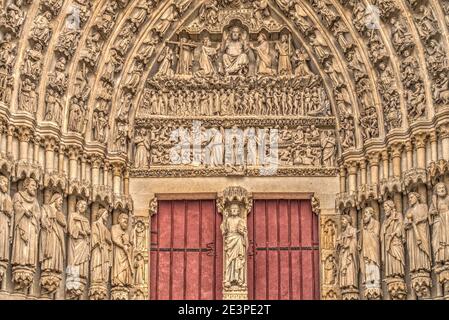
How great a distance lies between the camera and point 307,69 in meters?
17.3

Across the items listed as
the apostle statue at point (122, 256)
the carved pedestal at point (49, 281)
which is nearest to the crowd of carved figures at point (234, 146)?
the apostle statue at point (122, 256)

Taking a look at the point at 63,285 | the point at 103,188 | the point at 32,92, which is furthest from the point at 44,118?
the point at 63,285

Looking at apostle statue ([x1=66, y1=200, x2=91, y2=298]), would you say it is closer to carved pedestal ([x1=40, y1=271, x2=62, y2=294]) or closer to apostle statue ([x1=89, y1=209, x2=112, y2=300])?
apostle statue ([x1=89, y1=209, x2=112, y2=300])

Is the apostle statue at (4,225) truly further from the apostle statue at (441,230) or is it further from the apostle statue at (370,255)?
the apostle statue at (441,230)

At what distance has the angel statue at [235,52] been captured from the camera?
56.6ft

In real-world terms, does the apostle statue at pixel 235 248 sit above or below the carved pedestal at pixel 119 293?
above

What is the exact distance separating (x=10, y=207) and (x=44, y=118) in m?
1.73

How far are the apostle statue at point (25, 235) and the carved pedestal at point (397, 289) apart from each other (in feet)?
17.1

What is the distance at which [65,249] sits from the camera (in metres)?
15.5

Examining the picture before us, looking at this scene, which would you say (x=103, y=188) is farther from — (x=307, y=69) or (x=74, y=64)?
(x=307, y=69)

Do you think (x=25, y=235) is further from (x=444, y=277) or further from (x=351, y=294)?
(x=444, y=277)

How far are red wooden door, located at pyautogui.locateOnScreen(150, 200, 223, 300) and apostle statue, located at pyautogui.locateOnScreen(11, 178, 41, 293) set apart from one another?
2320mm

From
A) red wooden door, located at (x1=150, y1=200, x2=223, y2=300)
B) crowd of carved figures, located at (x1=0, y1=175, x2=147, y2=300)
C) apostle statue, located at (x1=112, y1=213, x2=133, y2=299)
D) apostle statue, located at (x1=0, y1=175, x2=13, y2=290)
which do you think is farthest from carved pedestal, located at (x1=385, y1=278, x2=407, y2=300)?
apostle statue, located at (x1=0, y1=175, x2=13, y2=290)

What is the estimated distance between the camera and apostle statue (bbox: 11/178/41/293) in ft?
47.9
